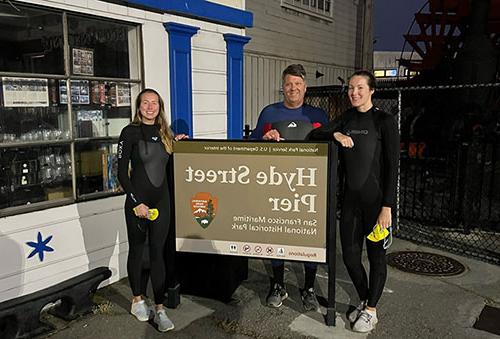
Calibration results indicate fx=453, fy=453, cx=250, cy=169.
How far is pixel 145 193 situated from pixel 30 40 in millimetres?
1667

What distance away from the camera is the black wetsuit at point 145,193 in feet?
11.2

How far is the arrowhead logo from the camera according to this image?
12.4 feet

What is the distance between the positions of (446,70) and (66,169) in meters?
11.3

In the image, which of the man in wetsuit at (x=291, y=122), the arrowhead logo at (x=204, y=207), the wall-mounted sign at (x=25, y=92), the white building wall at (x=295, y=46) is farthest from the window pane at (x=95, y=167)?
the white building wall at (x=295, y=46)

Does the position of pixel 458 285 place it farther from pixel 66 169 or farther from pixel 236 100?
pixel 66 169

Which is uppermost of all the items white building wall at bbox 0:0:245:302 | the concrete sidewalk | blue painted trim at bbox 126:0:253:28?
blue painted trim at bbox 126:0:253:28

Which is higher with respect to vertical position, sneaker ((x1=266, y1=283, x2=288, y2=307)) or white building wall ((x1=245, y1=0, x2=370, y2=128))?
white building wall ((x1=245, y1=0, x2=370, y2=128))

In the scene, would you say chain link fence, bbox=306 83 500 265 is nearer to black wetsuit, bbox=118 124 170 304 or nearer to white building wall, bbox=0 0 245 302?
white building wall, bbox=0 0 245 302

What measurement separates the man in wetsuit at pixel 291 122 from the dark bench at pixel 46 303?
1528 millimetres

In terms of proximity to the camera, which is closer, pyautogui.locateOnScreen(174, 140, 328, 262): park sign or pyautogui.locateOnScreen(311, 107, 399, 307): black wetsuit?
pyautogui.locateOnScreen(311, 107, 399, 307): black wetsuit

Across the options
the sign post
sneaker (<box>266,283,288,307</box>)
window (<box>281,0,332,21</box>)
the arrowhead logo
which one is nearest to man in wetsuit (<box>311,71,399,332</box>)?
the sign post

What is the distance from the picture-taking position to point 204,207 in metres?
3.80

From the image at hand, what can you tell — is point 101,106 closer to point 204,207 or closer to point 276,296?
point 204,207

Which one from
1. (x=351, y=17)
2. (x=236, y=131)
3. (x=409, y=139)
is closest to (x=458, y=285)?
(x=236, y=131)
